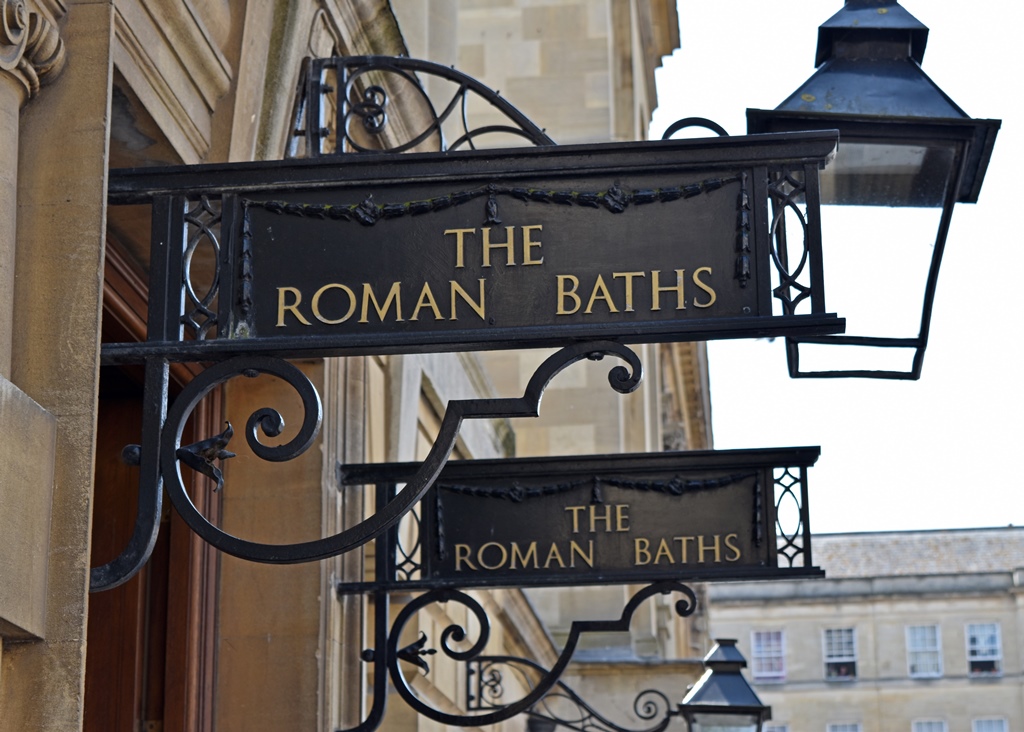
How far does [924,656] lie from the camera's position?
5872 centimetres

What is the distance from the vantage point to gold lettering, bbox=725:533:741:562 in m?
6.89

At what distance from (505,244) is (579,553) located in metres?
2.77

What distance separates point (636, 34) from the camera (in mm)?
21625

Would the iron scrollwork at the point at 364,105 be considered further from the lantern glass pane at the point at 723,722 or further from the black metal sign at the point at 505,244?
the lantern glass pane at the point at 723,722

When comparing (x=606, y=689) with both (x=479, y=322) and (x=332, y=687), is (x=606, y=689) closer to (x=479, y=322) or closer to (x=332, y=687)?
(x=332, y=687)

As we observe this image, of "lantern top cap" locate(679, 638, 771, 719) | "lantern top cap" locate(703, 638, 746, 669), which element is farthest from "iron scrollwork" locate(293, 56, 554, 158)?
"lantern top cap" locate(703, 638, 746, 669)

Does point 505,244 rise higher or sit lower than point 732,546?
higher

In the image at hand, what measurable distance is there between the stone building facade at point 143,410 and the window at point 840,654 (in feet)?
163

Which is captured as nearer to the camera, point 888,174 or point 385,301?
point 385,301

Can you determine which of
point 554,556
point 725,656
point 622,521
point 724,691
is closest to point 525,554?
point 554,556

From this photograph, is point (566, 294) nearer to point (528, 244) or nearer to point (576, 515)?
point (528, 244)

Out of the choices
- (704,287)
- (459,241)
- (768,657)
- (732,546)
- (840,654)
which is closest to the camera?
(704,287)

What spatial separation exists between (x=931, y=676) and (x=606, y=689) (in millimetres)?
43425

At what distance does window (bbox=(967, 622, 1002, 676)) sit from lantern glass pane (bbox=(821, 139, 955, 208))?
5634 centimetres
